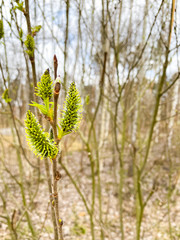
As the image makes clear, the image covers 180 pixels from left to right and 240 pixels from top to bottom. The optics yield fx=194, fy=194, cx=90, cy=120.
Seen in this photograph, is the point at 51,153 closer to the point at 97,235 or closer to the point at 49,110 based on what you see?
the point at 49,110

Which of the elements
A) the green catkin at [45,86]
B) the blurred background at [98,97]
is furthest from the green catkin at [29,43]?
the green catkin at [45,86]

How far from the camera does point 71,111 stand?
49 centimetres

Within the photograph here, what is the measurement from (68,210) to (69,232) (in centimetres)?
96

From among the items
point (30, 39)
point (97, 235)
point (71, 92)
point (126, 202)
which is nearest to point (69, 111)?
point (71, 92)

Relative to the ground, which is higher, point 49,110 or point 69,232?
point 49,110

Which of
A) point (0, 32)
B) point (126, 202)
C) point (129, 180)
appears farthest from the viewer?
point (129, 180)

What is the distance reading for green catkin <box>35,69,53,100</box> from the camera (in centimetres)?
46

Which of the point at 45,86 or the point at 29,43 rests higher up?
the point at 29,43

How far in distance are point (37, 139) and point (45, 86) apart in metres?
0.13

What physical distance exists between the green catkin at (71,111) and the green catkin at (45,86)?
5 cm

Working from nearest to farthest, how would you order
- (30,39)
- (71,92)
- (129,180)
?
1. (71,92)
2. (30,39)
3. (129,180)

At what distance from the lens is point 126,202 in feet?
17.7

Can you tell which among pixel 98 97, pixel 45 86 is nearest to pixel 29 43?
pixel 45 86

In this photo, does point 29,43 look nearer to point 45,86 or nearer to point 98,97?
point 45,86
